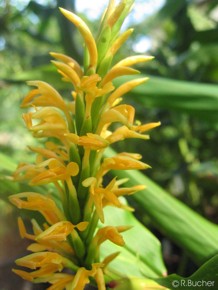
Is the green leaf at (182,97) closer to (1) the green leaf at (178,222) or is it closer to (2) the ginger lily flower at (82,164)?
(1) the green leaf at (178,222)

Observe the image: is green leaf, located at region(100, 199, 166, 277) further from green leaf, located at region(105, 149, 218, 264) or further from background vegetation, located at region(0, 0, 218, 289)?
background vegetation, located at region(0, 0, 218, 289)

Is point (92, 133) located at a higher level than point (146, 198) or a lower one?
higher

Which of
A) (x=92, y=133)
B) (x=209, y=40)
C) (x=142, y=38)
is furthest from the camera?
(x=142, y=38)

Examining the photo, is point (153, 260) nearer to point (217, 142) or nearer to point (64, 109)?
point (64, 109)

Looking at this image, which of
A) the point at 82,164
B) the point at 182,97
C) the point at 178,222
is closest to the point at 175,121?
the point at 182,97

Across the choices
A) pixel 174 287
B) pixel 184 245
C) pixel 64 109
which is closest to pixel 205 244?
pixel 184 245

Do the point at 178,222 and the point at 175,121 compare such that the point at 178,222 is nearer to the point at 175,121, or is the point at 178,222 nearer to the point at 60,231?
the point at 60,231

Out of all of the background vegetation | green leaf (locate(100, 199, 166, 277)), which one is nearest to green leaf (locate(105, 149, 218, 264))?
green leaf (locate(100, 199, 166, 277))
